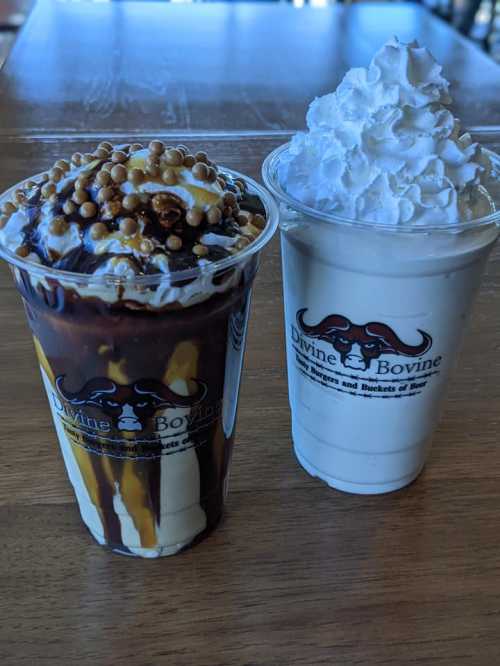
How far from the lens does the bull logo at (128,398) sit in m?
0.57

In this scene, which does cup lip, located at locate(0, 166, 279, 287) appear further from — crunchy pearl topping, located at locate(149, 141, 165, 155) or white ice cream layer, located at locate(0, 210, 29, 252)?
crunchy pearl topping, located at locate(149, 141, 165, 155)

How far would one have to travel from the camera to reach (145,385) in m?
0.57

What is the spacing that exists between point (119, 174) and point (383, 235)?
22cm

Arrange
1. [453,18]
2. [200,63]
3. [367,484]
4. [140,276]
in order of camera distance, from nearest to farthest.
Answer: [140,276] → [367,484] → [200,63] → [453,18]

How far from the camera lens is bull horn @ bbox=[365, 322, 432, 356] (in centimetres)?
65

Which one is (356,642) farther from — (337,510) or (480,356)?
(480,356)

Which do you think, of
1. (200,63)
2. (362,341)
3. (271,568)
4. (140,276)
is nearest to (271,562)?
(271,568)

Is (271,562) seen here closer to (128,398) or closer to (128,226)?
(128,398)

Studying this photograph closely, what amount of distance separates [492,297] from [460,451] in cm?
30

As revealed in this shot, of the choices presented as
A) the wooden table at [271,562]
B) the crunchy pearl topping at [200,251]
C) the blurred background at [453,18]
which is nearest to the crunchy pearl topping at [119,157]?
the crunchy pearl topping at [200,251]

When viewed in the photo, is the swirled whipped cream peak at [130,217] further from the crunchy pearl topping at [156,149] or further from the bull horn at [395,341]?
the bull horn at [395,341]

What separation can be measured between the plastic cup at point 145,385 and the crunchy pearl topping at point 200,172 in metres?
0.06

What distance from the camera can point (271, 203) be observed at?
2.05 ft

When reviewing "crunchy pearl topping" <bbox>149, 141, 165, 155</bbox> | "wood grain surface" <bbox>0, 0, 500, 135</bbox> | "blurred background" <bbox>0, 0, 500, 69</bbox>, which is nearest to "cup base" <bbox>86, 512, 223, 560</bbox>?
"crunchy pearl topping" <bbox>149, 141, 165, 155</bbox>
